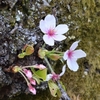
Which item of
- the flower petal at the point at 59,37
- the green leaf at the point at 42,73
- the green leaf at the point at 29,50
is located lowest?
the green leaf at the point at 42,73

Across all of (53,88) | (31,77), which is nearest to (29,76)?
(31,77)

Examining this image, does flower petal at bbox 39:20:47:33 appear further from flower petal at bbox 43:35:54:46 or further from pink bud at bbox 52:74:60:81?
pink bud at bbox 52:74:60:81

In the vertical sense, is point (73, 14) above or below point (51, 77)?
above

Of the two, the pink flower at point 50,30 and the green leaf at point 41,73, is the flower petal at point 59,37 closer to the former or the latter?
the pink flower at point 50,30

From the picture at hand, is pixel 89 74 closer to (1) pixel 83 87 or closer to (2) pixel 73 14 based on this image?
(1) pixel 83 87

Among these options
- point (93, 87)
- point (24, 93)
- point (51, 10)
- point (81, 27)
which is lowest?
point (93, 87)

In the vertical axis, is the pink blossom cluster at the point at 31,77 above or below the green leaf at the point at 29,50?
below

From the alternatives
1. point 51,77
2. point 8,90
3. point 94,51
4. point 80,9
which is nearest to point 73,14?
point 80,9

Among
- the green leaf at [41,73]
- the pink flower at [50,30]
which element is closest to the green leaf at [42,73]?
the green leaf at [41,73]

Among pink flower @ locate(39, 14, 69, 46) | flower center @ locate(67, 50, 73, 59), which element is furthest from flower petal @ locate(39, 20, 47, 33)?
flower center @ locate(67, 50, 73, 59)
